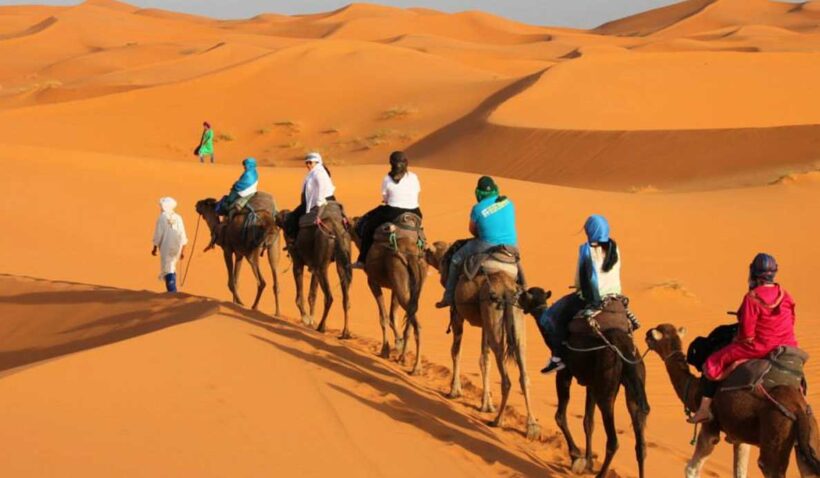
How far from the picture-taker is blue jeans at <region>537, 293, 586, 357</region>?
9.95m

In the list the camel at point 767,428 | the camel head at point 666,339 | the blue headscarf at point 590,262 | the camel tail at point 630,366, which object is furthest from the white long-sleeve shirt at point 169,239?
the camel at point 767,428

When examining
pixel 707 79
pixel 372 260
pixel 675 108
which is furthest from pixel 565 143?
pixel 372 260

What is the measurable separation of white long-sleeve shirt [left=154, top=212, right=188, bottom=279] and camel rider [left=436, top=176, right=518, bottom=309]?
6.17m

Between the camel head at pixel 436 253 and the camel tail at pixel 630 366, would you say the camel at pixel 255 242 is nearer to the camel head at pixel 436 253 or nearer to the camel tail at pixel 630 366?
the camel head at pixel 436 253

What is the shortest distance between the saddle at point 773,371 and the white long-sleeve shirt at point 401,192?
5.91 metres

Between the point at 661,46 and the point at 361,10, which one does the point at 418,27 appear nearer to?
the point at 361,10

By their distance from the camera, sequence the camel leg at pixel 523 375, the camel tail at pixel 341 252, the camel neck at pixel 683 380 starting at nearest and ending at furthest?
1. the camel neck at pixel 683 380
2. the camel leg at pixel 523 375
3. the camel tail at pixel 341 252

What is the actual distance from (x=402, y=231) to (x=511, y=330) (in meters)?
2.64

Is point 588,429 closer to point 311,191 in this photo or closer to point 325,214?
point 325,214

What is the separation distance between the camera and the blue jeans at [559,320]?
32.6 feet

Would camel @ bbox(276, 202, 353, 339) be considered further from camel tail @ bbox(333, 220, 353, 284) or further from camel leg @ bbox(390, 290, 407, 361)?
camel leg @ bbox(390, 290, 407, 361)

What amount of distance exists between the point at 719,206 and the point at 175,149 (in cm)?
3157

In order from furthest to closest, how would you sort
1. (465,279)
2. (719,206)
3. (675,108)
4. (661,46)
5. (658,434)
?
(661,46)
(675,108)
(719,206)
(658,434)
(465,279)

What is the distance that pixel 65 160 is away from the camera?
29.0 meters
